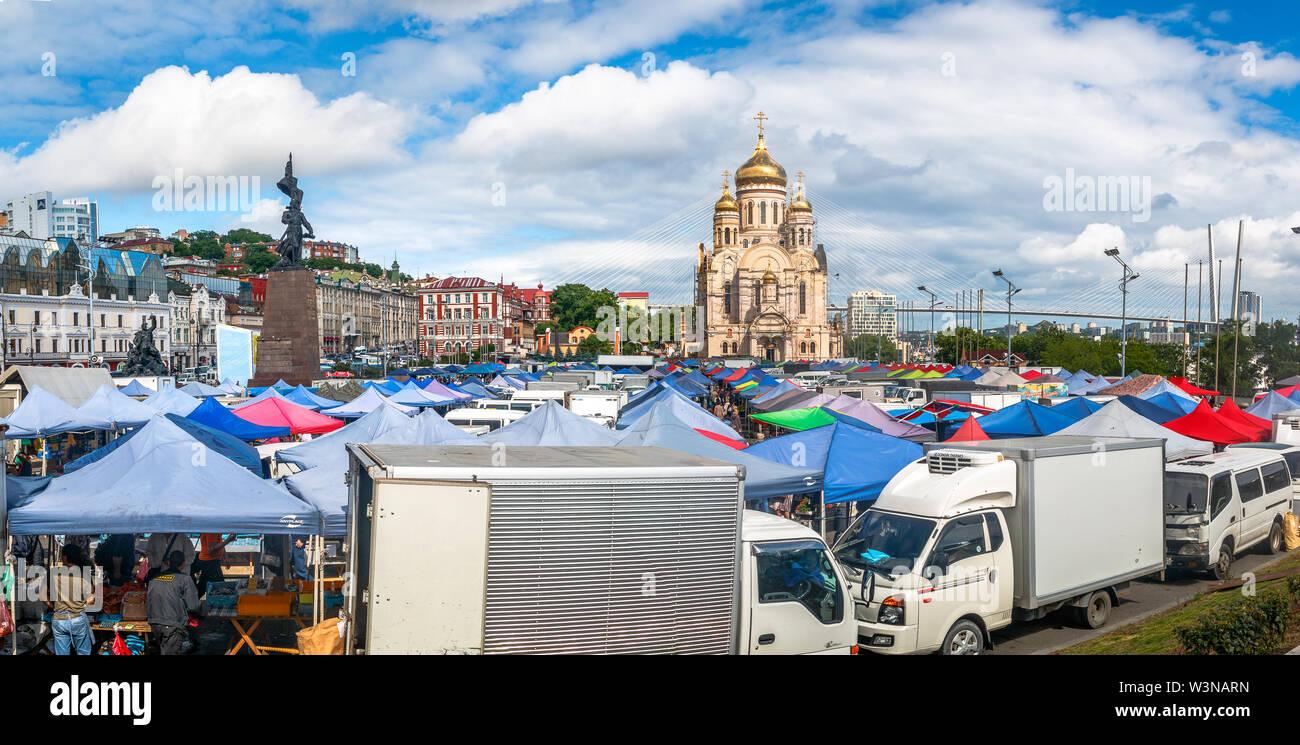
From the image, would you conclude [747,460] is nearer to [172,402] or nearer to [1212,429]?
[1212,429]

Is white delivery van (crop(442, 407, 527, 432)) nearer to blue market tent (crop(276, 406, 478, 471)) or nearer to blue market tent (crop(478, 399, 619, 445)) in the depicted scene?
blue market tent (crop(276, 406, 478, 471))

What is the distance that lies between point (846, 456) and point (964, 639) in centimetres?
469

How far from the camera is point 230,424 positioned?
62.4 ft

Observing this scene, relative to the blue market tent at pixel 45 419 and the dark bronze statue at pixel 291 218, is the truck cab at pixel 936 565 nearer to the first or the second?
the blue market tent at pixel 45 419

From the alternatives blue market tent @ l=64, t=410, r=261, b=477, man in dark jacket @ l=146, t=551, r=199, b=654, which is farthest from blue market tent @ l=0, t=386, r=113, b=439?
man in dark jacket @ l=146, t=551, r=199, b=654

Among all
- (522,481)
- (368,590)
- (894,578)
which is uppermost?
(522,481)

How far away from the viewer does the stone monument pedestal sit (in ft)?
107

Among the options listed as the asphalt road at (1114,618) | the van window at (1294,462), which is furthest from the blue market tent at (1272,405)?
the asphalt road at (1114,618)

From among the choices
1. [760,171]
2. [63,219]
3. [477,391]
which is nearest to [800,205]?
[760,171]
